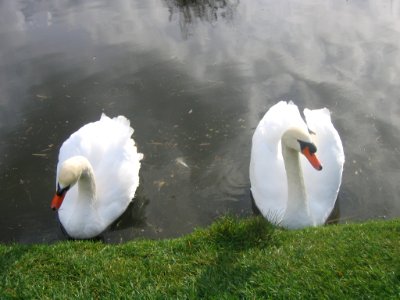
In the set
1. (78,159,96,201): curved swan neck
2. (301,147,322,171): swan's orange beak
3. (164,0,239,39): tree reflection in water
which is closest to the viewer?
(301,147,322,171): swan's orange beak

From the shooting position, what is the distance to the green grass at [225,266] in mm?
3729

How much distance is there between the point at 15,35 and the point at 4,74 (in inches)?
77.8

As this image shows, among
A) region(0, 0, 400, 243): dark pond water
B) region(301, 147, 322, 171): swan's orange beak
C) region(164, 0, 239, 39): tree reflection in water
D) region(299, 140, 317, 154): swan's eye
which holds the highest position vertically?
region(299, 140, 317, 154): swan's eye

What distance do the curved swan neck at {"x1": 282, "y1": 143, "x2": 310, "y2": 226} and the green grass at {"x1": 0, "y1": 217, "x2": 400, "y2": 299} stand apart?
528 mm

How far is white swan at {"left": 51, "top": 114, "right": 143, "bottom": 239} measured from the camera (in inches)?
223

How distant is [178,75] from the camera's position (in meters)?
8.97

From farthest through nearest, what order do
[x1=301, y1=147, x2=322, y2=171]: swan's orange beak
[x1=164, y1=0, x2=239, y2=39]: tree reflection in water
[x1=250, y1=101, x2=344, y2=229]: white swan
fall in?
[x1=164, y1=0, x2=239, y2=39]: tree reflection in water → [x1=250, y1=101, x2=344, y2=229]: white swan → [x1=301, y1=147, x2=322, y2=171]: swan's orange beak

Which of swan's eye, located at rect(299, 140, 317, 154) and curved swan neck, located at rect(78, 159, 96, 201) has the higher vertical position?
swan's eye, located at rect(299, 140, 317, 154)

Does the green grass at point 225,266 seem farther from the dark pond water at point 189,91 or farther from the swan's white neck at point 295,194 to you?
the dark pond water at point 189,91

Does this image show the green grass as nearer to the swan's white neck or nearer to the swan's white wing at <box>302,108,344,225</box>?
the swan's white neck

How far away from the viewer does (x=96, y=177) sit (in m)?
6.27

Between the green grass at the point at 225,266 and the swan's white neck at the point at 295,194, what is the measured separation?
528 millimetres

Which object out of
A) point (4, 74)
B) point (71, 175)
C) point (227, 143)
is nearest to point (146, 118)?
point (227, 143)

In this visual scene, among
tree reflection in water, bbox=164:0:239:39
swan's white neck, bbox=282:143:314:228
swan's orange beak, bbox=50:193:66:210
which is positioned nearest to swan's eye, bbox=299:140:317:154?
swan's white neck, bbox=282:143:314:228
